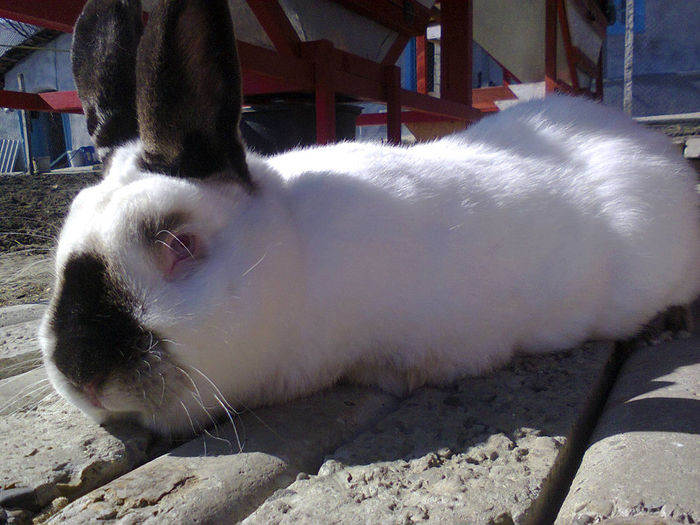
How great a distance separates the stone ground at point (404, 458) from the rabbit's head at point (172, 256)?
12 centimetres

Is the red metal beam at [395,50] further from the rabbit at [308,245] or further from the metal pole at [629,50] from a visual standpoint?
the metal pole at [629,50]

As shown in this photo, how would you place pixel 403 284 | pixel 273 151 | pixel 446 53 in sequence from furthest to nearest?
1. pixel 446 53
2. pixel 273 151
3. pixel 403 284

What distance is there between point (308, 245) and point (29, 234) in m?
0.72

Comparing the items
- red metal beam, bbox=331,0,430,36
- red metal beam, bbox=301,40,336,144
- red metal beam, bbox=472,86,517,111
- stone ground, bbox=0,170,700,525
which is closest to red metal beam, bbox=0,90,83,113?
red metal beam, bbox=301,40,336,144

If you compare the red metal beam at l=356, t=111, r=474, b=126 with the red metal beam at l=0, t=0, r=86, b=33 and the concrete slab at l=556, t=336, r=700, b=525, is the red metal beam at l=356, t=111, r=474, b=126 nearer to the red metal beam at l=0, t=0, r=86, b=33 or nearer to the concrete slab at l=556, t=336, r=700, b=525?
the red metal beam at l=0, t=0, r=86, b=33

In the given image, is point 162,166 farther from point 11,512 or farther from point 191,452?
point 11,512

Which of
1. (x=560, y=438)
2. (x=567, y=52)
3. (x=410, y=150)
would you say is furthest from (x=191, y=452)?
(x=567, y=52)

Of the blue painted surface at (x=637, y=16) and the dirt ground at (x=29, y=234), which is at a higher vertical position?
the blue painted surface at (x=637, y=16)

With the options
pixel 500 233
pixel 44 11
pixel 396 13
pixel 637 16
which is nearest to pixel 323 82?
pixel 396 13

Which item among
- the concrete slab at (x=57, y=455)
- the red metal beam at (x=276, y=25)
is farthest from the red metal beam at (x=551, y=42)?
the concrete slab at (x=57, y=455)

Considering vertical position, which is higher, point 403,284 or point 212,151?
point 212,151

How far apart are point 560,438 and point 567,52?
5.81m

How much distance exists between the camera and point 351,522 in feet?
3.51

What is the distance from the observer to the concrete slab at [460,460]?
1.10 meters
